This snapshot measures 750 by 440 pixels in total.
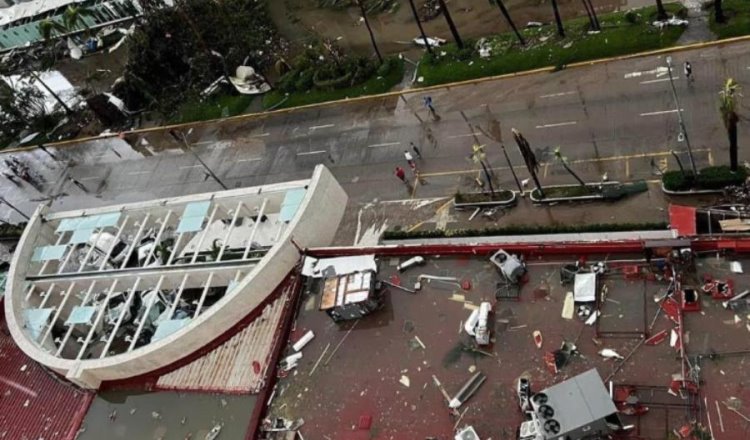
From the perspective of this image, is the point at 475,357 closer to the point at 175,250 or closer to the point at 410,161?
the point at 175,250

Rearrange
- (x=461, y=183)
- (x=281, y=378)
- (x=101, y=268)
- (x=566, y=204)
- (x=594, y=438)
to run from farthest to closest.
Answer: (x=461, y=183) < (x=566, y=204) < (x=101, y=268) < (x=281, y=378) < (x=594, y=438)

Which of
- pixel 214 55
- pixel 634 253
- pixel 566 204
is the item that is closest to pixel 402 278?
pixel 634 253

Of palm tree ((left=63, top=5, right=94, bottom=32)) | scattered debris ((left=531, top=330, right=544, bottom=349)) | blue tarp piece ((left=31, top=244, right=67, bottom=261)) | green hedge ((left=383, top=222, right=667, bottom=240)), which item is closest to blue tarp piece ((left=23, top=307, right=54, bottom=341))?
blue tarp piece ((left=31, top=244, right=67, bottom=261))

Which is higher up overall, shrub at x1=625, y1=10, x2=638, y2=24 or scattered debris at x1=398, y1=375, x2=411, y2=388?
scattered debris at x1=398, y1=375, x2=411, y2=388

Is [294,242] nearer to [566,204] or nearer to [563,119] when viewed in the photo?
[566,204]

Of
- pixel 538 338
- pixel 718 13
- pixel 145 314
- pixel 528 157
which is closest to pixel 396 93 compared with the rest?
pixel 528 157

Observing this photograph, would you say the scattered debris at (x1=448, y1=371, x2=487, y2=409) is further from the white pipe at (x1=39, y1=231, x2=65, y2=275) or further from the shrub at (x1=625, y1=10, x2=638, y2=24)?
the shrub at (x1=625, y1=10, x2=638, y2=24)

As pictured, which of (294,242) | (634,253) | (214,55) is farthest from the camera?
(214,55)
